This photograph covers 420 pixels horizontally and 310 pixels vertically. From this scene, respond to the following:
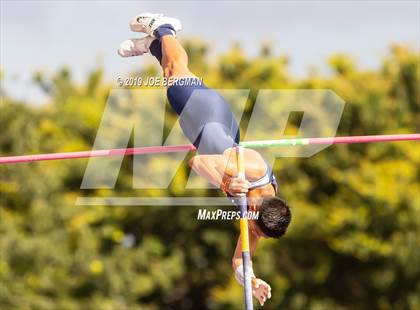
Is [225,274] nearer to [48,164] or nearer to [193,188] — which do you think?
[193,188]

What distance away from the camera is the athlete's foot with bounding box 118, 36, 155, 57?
9.22m

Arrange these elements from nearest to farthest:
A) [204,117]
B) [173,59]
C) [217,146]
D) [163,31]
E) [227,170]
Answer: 1. [227,170]
2. [217,146]
3. [204,117]
4. [173,59]
5. [163,31]

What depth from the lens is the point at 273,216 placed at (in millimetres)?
7504

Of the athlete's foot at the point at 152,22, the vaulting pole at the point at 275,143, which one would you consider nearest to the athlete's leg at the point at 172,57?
the athlete's foot at the point at 152,22

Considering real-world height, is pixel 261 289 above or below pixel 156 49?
below

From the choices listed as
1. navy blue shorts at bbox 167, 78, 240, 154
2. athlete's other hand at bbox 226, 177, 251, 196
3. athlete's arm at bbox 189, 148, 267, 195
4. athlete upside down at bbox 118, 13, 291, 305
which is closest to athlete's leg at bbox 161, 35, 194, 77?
athlete upside down at bbox 118, 13, 291, 305

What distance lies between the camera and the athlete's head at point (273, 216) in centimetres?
750

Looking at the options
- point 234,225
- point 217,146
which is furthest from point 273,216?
point 234,225

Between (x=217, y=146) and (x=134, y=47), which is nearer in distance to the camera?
(x=217, y=146)

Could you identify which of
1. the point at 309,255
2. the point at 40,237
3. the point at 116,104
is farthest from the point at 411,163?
the point at 40,237

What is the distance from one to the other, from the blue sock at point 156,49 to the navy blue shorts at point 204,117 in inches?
23.1

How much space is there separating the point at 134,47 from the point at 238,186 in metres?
2.38

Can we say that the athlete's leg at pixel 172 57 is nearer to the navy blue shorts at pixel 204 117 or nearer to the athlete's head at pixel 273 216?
the navy blue shorts at pixel 204 117

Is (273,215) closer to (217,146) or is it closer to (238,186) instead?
(238,186)
